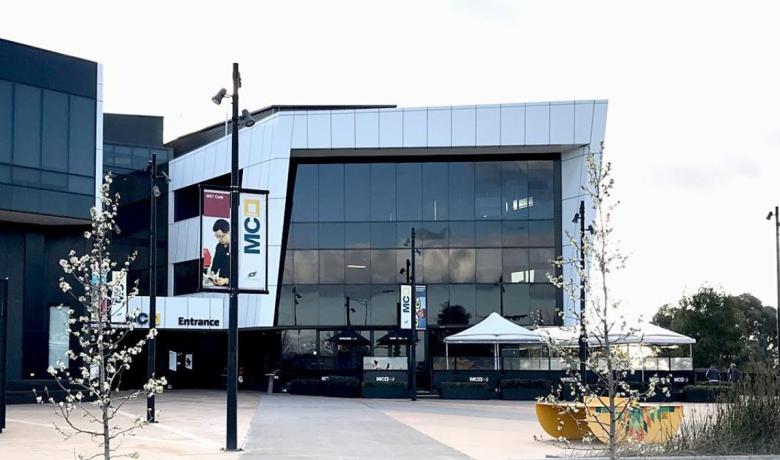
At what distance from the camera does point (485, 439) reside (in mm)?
21812

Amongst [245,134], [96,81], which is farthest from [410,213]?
[96,81]

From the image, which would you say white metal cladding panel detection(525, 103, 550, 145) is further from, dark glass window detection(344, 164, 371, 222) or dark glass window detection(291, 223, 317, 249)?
dark glass window detection(291, 223, 317, 249)

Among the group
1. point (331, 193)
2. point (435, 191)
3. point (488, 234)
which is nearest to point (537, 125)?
point (488, 234)

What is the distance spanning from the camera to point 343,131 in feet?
146

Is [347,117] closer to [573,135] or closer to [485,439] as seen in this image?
[573,135]

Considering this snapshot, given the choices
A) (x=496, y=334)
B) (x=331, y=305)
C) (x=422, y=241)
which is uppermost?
(x=422, y=241)

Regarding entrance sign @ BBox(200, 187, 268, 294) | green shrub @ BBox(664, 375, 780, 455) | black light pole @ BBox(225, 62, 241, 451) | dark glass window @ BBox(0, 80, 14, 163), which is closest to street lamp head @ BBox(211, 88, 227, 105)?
black light pole @ BBox(225, 62, 241, 451)

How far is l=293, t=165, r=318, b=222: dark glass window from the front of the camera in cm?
4628

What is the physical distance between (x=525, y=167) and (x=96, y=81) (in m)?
19.2

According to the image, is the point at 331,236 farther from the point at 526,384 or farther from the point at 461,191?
the point at 526,384

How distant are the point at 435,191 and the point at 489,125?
13.8 feet

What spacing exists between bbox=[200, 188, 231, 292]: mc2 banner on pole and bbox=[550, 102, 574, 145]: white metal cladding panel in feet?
87.0

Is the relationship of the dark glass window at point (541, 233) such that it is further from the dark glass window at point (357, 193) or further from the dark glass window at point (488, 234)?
the dark glass window at point (357, 193)

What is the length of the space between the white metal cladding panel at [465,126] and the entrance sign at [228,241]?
975 inches
